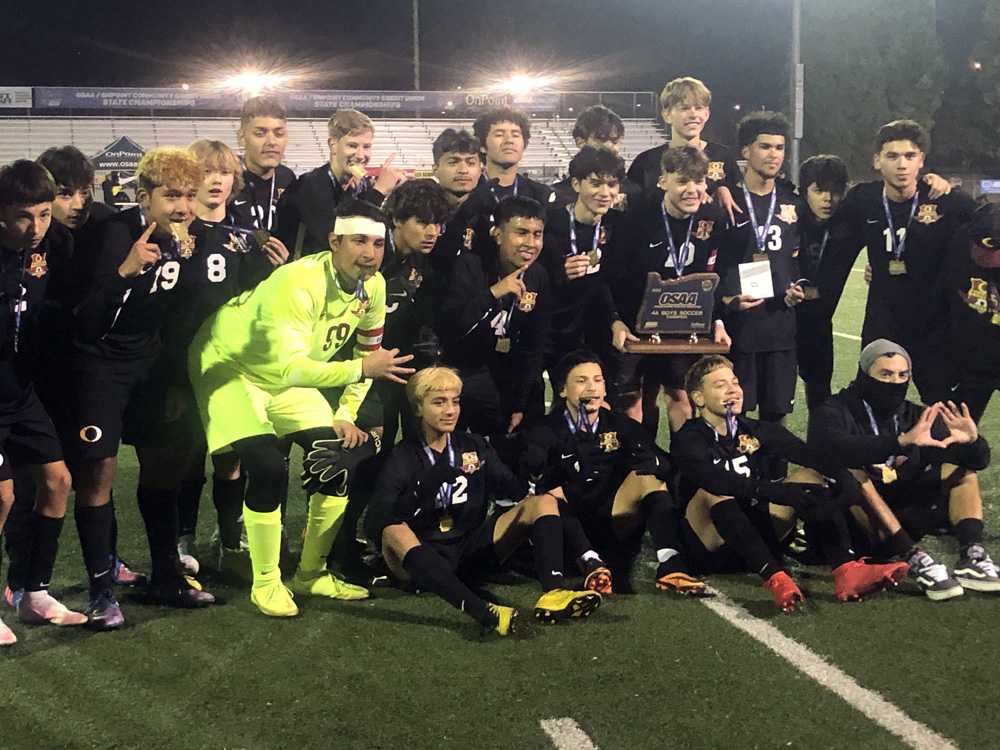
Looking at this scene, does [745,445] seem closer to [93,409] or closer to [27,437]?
[93,409]

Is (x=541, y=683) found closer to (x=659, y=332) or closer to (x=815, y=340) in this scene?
A: (x=659, y=332)

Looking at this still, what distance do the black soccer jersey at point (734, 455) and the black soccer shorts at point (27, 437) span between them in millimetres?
2407

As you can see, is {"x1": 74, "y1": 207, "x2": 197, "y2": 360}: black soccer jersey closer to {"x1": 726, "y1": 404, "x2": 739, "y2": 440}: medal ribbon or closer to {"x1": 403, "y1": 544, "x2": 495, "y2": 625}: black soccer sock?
{"x1": 403, "y1": 544, "x2": 495, "y2": 625}: black soccer sock

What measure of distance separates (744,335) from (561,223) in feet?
3.72

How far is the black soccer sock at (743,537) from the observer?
404 cm

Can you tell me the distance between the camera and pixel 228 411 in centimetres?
400

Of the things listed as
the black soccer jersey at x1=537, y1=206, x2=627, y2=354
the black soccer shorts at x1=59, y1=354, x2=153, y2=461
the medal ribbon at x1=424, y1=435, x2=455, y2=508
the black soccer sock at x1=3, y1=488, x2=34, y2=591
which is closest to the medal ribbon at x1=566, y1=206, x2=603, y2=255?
the black soccer jersey at x1=537, y1=206, x2=627, y2=354

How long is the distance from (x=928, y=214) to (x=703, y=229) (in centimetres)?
114


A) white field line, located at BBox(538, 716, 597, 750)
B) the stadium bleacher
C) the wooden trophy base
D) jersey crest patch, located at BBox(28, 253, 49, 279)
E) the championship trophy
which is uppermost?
the stadium bleacher

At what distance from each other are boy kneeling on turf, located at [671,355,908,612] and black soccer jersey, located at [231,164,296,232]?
2.09 metres

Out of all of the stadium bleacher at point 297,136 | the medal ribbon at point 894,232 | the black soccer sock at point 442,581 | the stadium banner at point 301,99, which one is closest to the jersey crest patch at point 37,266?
the black soccer sock at point 442,581

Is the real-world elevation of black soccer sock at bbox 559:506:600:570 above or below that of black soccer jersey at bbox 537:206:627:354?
below

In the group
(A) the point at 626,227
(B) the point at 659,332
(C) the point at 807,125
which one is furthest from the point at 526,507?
(C) the point at 807,125

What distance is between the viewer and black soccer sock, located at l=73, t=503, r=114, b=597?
386 centimetres
